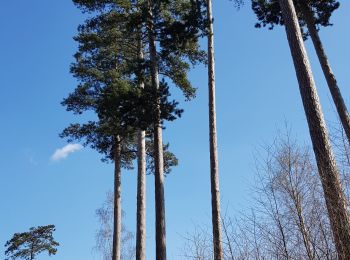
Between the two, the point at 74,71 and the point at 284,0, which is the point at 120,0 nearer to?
the point at 74,71

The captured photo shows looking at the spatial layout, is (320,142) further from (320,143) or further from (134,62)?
(134,62)

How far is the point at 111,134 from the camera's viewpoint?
17875 mm

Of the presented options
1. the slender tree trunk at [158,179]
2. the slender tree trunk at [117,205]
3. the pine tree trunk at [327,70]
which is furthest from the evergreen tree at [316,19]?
the slender tree trunk at [117,205]

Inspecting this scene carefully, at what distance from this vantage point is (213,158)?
11609 mm

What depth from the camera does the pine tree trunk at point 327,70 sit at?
12734 millimetres

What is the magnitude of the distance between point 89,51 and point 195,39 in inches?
238

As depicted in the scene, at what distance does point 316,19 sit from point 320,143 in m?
8.28

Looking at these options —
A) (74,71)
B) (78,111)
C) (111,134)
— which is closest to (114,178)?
(111,134)

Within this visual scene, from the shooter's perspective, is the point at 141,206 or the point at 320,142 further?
the point at 141,206

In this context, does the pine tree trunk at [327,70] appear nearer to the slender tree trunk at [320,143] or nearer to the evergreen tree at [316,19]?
the evergreen tree at [316,19]

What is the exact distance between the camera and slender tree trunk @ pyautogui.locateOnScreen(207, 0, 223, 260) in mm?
9812

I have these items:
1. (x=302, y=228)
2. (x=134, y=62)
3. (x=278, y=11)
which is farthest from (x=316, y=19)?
(x=302, y=228)

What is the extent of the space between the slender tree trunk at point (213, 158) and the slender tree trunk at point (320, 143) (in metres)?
2.74

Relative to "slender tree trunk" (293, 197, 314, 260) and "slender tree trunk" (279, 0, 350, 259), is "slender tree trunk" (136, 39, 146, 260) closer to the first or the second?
"slender tree trunk" (279, 0, 350, 259)
